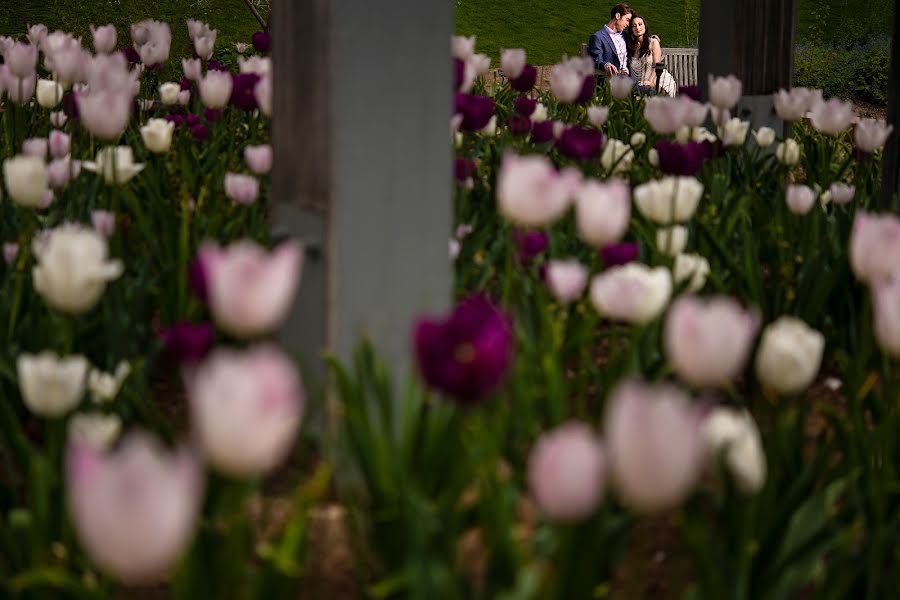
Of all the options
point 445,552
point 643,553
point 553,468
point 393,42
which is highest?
point 393,42

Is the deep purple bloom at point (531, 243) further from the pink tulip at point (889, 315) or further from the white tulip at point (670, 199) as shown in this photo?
the pink tulip at point (889, 315)

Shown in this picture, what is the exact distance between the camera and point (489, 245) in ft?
10.1

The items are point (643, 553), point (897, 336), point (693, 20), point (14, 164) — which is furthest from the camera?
point (693, 20)

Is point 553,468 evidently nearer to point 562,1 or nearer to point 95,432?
point 95,432

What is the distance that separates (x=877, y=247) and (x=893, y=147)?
5.21 ft

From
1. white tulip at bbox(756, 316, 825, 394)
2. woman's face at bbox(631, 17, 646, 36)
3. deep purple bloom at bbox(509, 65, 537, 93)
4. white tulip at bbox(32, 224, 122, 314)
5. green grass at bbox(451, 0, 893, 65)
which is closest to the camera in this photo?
white tulip at bbox(756, 316, 825, 394)

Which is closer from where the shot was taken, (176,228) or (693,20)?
(176,228)

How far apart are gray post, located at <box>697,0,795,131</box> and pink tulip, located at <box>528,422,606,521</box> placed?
4232 mm

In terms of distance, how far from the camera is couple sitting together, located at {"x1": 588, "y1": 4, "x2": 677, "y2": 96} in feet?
32.8

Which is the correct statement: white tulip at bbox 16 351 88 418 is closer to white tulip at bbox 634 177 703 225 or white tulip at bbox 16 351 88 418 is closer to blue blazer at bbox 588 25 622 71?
white tulip at bbox 634 177 703 225

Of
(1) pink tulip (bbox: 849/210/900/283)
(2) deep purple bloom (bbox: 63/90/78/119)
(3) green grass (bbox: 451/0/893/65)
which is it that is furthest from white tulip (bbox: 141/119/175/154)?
(3) green grass (bbox: 451/0/893/65)

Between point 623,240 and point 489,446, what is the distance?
5.89ft

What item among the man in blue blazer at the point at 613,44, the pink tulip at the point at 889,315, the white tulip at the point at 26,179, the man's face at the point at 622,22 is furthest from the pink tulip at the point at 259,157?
the man's face at the point at 622,22

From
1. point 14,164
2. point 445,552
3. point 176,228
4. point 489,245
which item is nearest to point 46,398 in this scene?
point 445,552
